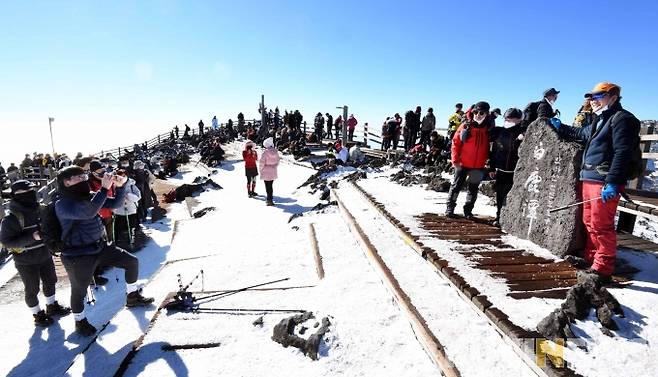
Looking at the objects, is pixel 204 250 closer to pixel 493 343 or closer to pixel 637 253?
pixel 493 343

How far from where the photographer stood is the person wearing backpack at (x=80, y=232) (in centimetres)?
358

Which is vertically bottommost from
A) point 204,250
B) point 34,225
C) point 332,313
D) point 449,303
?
point 204,250

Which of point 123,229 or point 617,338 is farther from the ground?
point 617,338

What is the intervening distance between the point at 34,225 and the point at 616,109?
6.30 metres

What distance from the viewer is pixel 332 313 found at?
343cm

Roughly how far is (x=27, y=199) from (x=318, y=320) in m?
3.74

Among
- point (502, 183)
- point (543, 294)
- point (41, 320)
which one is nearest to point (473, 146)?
point (502, 183)

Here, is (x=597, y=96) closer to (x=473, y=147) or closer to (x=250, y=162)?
(x=473, y=147)

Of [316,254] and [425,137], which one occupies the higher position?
[425,137]

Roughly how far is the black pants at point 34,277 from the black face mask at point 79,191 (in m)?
1.42

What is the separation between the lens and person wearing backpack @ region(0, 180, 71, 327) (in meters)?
3.98

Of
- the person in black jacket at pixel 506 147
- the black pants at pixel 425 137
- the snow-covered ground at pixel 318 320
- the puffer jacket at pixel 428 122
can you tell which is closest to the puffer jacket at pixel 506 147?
the person in black jacket at pixel 506 147

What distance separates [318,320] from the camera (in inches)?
132

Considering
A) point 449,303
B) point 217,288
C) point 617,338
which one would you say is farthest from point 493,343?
point 217,288
